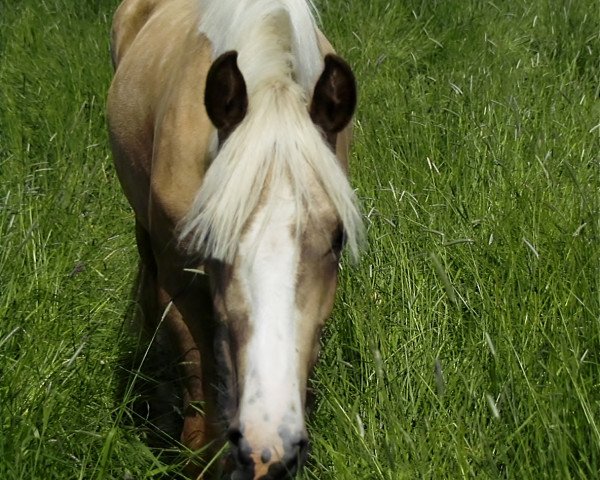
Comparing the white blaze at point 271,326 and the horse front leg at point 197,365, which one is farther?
the horse front leg at point 197,365

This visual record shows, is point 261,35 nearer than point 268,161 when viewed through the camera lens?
No

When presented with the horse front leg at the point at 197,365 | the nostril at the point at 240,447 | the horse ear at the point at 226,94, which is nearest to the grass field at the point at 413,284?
the horse front leg at the point at 197,365

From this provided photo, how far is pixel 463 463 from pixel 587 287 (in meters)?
0.65

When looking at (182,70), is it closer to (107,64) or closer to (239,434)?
(239,434)

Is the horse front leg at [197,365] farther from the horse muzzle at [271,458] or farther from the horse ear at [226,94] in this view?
the horse muzzle at [271,458]

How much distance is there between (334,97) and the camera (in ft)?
8.63

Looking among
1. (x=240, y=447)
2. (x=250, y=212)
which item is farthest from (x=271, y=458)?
(x=250, y=212)

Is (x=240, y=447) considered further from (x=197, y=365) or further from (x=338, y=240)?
(x=197, y=365)

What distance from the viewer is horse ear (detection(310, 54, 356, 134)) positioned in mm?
2584

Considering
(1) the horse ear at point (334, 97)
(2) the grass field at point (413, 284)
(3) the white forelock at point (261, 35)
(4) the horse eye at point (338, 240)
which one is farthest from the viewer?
(3) the white forelock at point (261, 35)

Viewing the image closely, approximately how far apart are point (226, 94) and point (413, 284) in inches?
39.4

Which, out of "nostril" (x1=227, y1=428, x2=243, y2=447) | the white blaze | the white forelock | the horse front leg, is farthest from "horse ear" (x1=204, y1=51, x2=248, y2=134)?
"nostril" (x1=227, y1=428, x2=243, y2=447)

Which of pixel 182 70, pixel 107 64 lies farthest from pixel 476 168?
pixel 107 64

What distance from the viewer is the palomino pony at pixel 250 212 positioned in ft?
7.05
